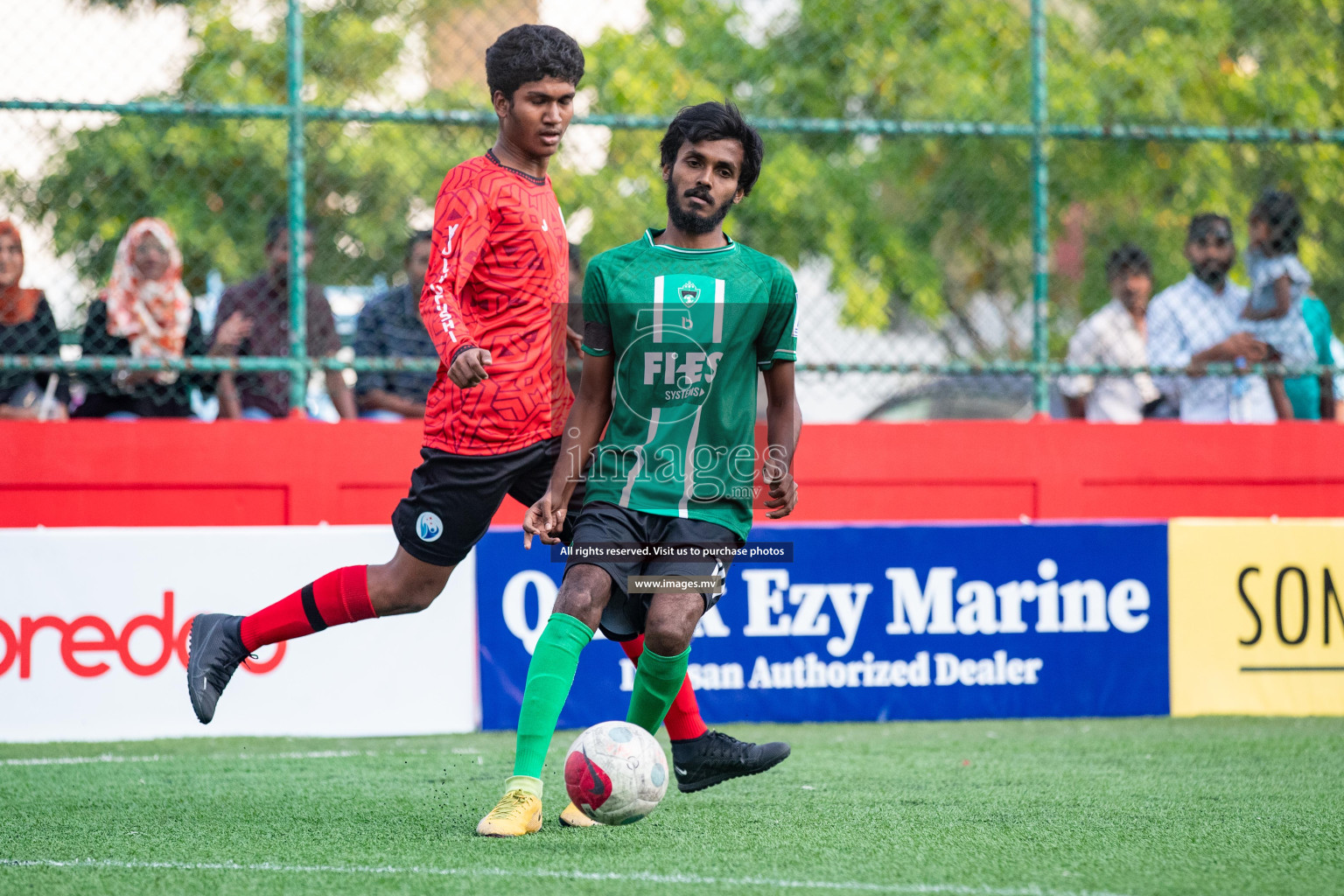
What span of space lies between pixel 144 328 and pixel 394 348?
3.83ft

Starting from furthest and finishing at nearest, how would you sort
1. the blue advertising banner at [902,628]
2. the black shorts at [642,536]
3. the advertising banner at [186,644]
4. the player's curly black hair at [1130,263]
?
the player's curly black hair at [1130,263] < the blue advertising banner at [902,628] < the advertising banner at [186,644] < the black shorts at [642,536]

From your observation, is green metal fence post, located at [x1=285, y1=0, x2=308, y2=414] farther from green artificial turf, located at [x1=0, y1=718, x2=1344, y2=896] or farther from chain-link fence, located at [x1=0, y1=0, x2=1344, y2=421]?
green artificial turf, located at [x1=0, y1=718, x2=1344, y2=896]

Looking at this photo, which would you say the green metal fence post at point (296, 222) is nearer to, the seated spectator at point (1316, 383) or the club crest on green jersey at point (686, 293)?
the club crest on green jersey at point (686, 293)

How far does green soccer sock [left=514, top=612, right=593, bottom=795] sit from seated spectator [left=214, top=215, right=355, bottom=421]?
143 inches

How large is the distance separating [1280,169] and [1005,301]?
17.4 ft

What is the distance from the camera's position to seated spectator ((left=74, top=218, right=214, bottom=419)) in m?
7.01

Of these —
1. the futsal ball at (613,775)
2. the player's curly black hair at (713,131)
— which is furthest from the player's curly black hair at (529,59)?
the futsal ball at (613,775)

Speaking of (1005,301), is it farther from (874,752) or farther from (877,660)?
(874,752)

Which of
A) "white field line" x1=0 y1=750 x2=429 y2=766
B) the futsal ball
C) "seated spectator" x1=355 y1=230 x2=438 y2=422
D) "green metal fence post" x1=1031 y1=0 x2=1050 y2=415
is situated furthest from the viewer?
"green metal fence post" x1=1031 y1=0 x2=1050 y2=415

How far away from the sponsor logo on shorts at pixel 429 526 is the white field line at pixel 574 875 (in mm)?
1077

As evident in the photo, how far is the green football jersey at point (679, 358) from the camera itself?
13.5 feet

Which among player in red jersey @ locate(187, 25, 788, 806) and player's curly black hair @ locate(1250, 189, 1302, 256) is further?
player's curly black hair @ locate(1250, 189, 1302, 256)

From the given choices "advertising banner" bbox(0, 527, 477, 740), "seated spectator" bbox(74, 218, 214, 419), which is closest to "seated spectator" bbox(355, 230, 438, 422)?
"seated spectator" bbox(74, 218, 214, 419)

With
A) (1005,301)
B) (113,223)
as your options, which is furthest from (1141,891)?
(1005,301)
